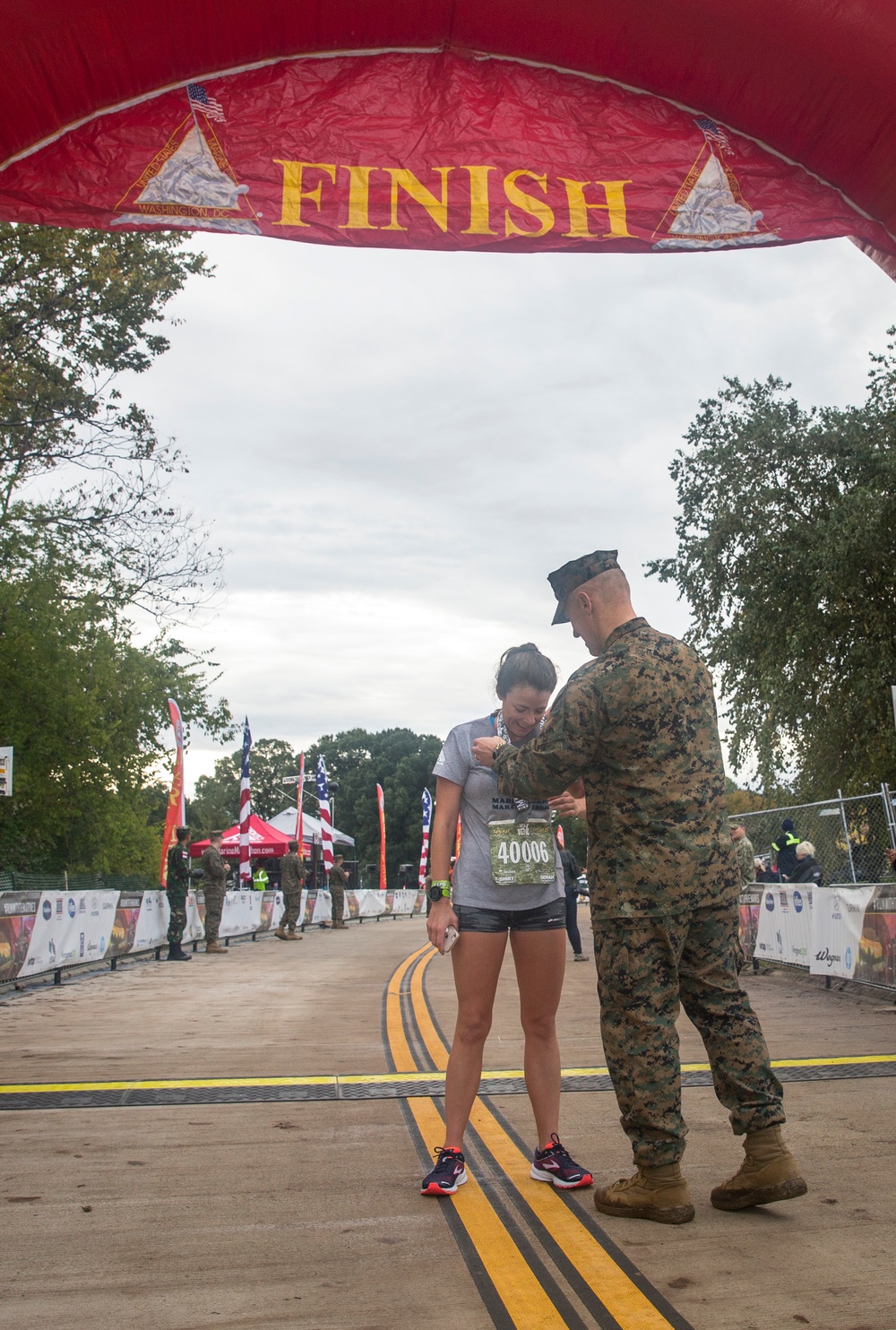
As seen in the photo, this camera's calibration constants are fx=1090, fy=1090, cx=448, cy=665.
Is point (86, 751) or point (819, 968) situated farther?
point (86, 751)

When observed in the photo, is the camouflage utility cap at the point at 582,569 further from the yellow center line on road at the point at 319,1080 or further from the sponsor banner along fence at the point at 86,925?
the sponsor banner along fence at the point at 86,925

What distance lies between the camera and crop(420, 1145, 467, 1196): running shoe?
12.7 ft

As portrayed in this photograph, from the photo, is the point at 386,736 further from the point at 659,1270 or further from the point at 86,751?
the point at 659,1270

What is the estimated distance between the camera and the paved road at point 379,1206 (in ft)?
9.50

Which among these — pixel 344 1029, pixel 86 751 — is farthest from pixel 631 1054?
pixel 86 751

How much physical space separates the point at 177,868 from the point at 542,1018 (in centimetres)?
1406

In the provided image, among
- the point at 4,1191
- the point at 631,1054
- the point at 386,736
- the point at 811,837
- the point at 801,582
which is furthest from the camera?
the point at 386,736

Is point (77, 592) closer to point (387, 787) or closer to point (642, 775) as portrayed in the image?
point (642, 775)

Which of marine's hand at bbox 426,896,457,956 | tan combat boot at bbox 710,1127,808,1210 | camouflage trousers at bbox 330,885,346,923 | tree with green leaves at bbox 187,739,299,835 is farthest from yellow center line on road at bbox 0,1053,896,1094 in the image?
tree with green leaves at bbox 187,739,299,835

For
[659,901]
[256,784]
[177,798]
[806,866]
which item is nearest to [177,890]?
[177,798]

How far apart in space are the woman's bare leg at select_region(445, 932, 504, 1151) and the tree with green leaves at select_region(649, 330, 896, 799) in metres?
21.9

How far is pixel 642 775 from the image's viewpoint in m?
3.75

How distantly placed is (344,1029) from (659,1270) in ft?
19.1

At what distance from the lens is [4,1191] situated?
402 cm
